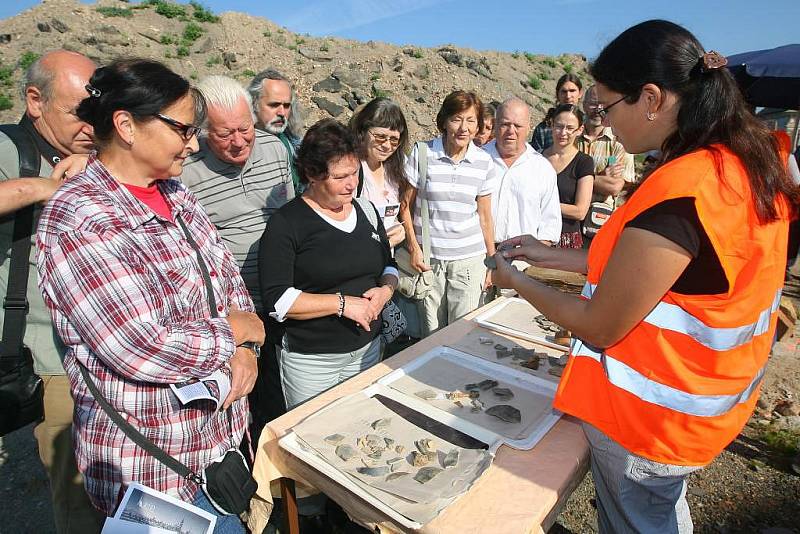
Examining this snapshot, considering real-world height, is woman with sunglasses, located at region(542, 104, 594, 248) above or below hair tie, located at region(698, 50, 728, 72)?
below

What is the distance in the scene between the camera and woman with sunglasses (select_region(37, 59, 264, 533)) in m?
1.25

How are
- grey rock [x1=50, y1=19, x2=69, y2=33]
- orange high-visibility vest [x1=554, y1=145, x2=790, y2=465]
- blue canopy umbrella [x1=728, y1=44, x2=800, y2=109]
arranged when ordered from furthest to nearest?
grey rock [x1=50, y1=19, x2=69, y2=33]
blue canopy umbrella [x1=728, y1=44, x2=800, y2=109]
orange high-visibility vest [x1=554, y1=145, x2=790, y2=465]

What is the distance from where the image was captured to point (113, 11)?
29031 millimetres

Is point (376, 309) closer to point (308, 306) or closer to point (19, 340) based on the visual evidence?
point (308, 306)

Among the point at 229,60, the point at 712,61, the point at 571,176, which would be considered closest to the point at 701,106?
the point at 712,61

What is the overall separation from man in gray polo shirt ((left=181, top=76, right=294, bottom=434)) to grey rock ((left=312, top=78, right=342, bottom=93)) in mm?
22692

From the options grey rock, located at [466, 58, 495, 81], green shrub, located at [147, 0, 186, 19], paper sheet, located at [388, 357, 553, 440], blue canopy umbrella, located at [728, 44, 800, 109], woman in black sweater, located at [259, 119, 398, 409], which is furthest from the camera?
grey rock, located at [466, 58, 495, 81]

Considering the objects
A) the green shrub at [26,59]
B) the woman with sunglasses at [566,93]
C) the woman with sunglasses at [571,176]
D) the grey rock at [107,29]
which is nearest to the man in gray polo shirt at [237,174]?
the woman with sunglasses at [571,176]

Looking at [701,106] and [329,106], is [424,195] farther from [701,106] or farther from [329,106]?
[329,106]

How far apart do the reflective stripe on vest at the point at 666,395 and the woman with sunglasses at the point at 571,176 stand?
273cm

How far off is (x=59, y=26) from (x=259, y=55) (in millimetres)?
10301

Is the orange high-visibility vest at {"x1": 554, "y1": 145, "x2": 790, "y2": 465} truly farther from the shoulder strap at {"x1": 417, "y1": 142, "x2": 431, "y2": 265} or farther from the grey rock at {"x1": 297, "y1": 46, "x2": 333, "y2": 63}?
the grey rock at {"x1": 297, "y1": 46, "x2": 333, "y2": 63}

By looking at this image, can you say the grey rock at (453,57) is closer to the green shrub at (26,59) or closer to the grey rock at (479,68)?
the grey rock at (479,68)

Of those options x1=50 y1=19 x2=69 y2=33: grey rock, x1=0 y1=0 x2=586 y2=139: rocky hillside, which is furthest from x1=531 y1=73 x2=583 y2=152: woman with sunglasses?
x1=50 y1=19 x2=69 y2=33: grey rock
